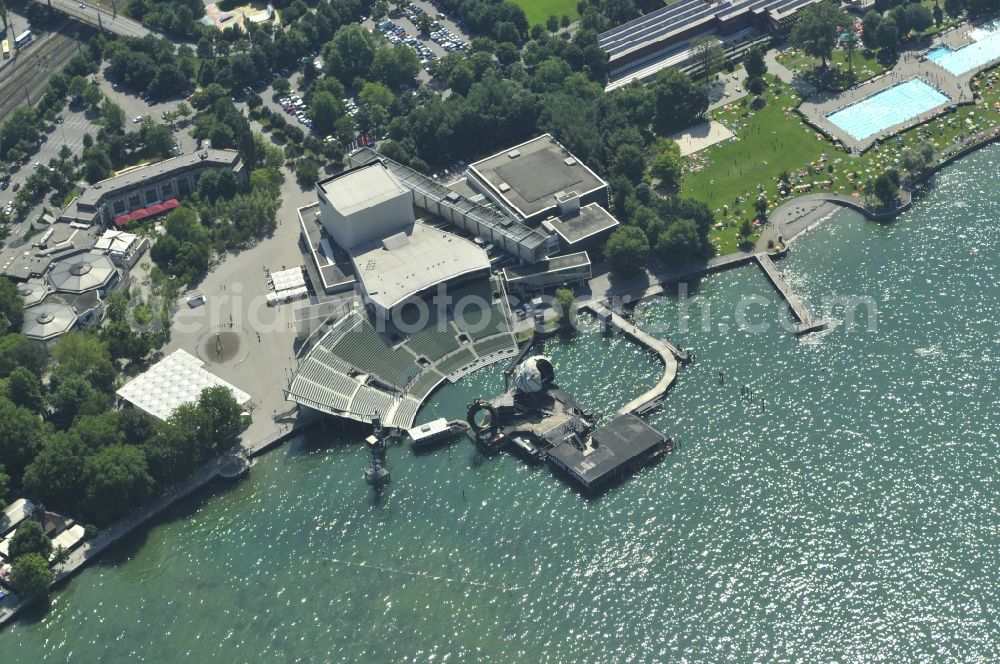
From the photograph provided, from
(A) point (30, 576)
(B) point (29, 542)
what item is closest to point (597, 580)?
(A) point (30, 576)

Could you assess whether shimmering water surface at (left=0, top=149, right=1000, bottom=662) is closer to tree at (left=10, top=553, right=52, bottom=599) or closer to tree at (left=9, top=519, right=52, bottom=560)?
tree at (left=10, top=553, right=52, bottom=599)

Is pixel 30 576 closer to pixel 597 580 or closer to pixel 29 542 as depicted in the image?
pixel 29 542

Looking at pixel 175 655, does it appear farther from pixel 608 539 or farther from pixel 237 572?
pixel 608 539

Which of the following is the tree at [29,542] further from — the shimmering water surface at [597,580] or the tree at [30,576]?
the shimmering water surface at [597,580]

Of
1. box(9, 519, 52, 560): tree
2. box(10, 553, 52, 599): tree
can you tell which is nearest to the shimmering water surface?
box(10, 553, 52, 599): tree

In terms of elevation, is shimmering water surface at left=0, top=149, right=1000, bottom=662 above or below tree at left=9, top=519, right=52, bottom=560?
below

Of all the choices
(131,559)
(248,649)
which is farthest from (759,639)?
(131,559)
